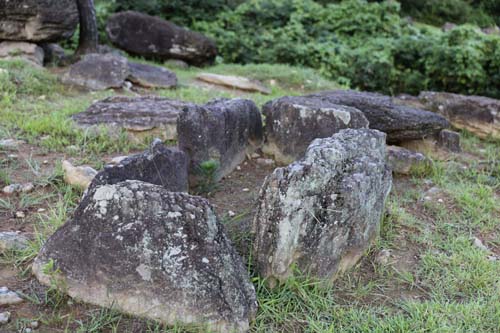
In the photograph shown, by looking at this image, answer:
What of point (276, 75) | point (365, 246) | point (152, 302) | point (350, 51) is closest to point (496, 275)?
point (365, 246)

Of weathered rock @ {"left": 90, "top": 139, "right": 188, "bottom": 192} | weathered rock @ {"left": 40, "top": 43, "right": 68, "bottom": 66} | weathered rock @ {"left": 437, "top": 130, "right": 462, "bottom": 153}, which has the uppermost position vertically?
weathered rock @ {"left": 90, "top": 139, "right": 188, "bottom": 192}

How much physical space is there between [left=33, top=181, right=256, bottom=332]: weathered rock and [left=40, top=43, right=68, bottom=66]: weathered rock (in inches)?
223

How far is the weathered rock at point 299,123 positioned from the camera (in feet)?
13.3

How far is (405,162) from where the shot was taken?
4.20 metres

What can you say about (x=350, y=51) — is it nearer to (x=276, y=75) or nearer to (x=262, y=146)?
(x=276, y=75)

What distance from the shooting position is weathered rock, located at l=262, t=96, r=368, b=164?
404cm

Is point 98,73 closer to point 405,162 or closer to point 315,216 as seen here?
point 405,162

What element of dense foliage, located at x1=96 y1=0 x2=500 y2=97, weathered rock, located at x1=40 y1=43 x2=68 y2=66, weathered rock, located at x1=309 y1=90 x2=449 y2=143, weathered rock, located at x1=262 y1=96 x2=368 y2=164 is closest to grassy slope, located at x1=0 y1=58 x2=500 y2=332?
weathered rock, located at x1=309 y1=90 x2=449 y2=143

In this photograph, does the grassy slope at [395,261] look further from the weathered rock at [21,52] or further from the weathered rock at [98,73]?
the weathered rock at [21,52]

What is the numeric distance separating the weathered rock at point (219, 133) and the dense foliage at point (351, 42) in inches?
212

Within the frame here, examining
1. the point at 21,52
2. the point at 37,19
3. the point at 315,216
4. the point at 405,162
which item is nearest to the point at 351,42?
the point at 37,19

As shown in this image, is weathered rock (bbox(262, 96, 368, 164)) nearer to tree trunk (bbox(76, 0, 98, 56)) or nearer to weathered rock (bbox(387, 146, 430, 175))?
weathered rock (bbox(387, 146, 430, 175))

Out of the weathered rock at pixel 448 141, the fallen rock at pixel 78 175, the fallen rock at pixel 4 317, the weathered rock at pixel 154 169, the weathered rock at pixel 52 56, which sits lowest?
the weathered rock at pixel 52 56

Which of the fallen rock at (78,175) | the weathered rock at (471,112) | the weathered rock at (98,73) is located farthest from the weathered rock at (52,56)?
the weathered rock at (471,112)
